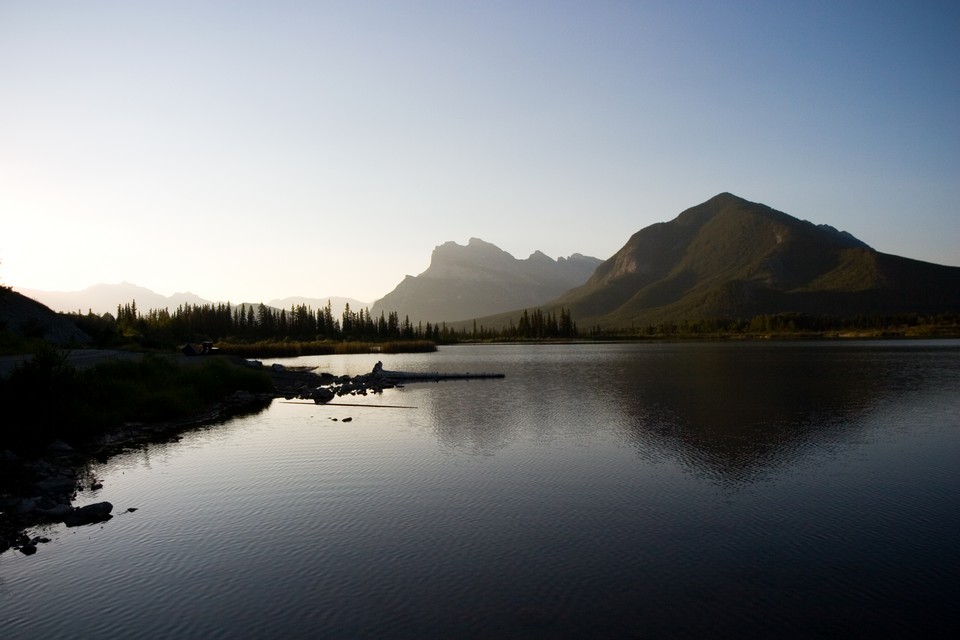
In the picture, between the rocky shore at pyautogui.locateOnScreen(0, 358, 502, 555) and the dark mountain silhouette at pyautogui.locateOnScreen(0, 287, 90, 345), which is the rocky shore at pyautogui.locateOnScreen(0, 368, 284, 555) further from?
the dark mountain silhouette at pyautogui.locateOnScreen(0, 287, 90, 345)

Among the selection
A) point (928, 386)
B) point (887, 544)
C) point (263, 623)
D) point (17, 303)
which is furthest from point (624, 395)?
point (17, 303)

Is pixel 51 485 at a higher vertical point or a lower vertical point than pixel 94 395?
lower

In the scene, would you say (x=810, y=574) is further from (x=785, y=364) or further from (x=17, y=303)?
(x=17, y=303)

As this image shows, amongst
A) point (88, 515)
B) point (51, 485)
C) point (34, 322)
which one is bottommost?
point (88, 515)

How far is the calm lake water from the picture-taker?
11.4 meters

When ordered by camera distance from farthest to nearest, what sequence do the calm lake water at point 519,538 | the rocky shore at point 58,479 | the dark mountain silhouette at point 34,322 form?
the dark mountain silhouette at point 34,322 → the rocky shore at point 58,479 → the calm lake water at point 519,538

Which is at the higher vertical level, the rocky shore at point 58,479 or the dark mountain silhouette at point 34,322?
the dark mountain silhouette at point 34,322

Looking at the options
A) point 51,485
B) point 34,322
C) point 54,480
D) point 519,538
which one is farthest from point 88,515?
point 34,322

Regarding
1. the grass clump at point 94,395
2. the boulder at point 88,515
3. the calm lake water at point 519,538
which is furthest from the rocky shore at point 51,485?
the grass clump at point 94,395

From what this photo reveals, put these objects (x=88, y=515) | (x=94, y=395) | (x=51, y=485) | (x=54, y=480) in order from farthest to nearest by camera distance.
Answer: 1. (x=94, y=395)
2. (x=54, y=480)
3. (x=51, y=485)
4. (x=88, y=515)

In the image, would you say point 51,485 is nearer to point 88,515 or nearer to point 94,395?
point 88,515

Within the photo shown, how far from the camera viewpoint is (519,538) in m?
15.6

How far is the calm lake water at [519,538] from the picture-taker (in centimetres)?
1137

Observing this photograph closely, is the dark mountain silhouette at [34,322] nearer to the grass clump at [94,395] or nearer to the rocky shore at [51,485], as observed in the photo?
the grass clump at [94,395]
